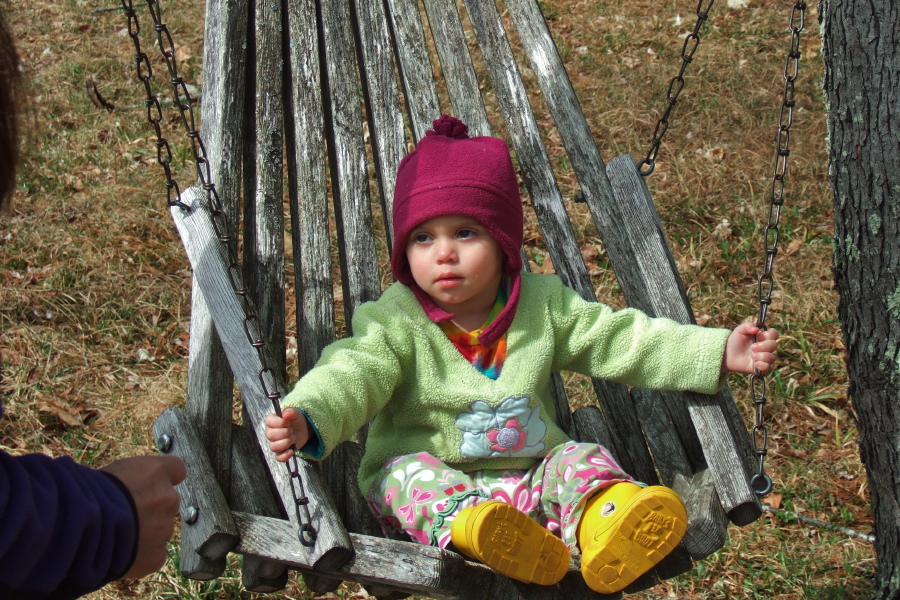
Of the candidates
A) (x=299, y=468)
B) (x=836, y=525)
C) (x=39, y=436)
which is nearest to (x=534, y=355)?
(x=299, y=468)

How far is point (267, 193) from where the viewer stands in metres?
3.01

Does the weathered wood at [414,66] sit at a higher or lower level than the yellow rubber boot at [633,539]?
higher

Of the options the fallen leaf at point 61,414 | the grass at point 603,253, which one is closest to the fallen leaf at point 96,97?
the grass at point 603,253

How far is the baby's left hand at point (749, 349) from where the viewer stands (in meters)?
2.51

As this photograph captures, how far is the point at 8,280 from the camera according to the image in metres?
4.94

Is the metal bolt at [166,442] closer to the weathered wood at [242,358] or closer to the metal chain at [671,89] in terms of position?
the weathered wood at [242,358]

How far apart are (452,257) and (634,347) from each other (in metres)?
0.56

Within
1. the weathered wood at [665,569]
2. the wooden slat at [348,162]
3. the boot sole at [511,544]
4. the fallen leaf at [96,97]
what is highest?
the fallen leaf at [96,97]

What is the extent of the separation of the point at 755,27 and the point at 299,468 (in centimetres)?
545

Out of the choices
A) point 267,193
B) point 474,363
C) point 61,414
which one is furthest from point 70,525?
point 61,414

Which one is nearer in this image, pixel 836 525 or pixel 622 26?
pixel 836 525

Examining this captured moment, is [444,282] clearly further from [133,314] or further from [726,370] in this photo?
[133,314]

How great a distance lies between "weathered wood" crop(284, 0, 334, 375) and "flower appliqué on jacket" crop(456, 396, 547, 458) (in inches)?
21.3

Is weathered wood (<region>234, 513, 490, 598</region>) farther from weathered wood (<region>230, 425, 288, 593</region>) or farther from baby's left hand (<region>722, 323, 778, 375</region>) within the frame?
baby's left hand (<region>722, 323, 778, 375</region>)
